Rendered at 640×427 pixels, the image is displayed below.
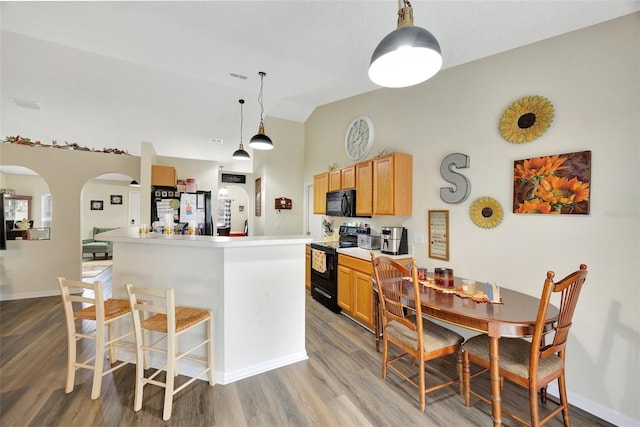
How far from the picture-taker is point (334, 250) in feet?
12.1

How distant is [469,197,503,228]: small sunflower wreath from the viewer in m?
2.37

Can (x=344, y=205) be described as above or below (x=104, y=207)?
below

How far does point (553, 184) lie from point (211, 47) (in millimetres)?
3351

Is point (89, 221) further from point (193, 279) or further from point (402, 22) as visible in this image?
point (402, 22)

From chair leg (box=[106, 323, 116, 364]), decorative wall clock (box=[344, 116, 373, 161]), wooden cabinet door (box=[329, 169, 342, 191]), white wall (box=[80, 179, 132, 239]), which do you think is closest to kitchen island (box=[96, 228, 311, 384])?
chair leg (box=[106, 323, 116, 364])

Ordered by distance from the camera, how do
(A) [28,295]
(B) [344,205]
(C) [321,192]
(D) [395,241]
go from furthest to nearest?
(C) [321,192]
(A) [28,295]
(B) [344,205]
(D) [395,241]

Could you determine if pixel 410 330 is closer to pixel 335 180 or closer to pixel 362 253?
pixel 362 253

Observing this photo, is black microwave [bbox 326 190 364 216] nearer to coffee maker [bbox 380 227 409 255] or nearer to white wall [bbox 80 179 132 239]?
coffee maker [bbox 380 227 409 255]

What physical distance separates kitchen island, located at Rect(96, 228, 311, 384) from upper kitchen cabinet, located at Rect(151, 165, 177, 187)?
2.98 meters

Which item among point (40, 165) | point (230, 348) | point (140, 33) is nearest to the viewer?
point (230, 348)

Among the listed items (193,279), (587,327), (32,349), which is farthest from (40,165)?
(587,327)

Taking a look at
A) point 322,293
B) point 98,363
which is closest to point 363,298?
point 322,293

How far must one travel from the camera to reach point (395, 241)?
319 centimetres

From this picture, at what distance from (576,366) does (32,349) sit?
16.1ft
